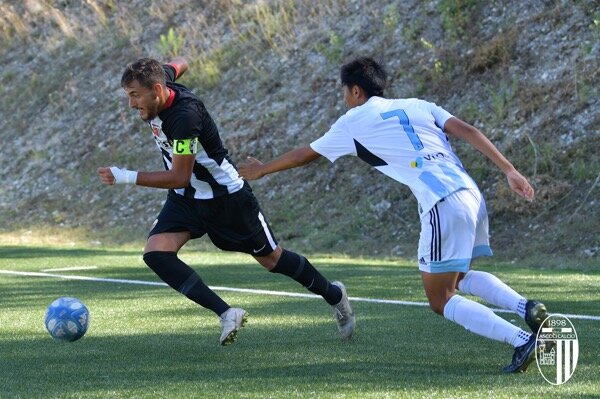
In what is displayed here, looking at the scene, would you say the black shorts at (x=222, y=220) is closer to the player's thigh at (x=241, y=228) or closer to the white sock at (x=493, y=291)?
the player's thigh at (x=241, y=228)

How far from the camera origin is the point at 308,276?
7945 millimetres

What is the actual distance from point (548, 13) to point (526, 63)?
125 centimetres

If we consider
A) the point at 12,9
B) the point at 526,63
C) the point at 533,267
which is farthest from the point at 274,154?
the point at 12,9

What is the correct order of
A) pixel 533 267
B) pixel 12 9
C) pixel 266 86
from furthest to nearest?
pixel 12 9, pixel 266 86, pixel 533 267

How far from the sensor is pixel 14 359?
7.22 m

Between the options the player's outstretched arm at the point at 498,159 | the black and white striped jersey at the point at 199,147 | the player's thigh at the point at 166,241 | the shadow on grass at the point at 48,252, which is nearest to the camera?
the player's outstretched arm at the point at 498,159

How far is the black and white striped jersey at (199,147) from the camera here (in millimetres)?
7523

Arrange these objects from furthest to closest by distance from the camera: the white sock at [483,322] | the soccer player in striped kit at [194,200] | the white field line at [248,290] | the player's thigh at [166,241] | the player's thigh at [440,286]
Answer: the white field line at [248,290] → the player's thigh at [166,241] → the soccer player in striped kit at [194,200] → the player's thigh at [440,286] → the white sock at [483,322]

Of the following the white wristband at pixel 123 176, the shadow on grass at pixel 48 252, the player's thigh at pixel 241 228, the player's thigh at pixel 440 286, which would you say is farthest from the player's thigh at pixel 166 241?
the shadow on grass at pixel 48 252

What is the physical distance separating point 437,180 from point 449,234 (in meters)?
0.33

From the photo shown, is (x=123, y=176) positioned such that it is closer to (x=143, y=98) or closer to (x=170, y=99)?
(x=143, y=98)

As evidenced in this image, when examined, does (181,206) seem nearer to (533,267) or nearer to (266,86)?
(533,267)

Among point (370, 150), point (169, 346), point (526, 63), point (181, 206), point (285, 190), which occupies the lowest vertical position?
point (285, 190)

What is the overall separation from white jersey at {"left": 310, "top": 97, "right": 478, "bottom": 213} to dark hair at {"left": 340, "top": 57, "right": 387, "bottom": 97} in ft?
0.22
